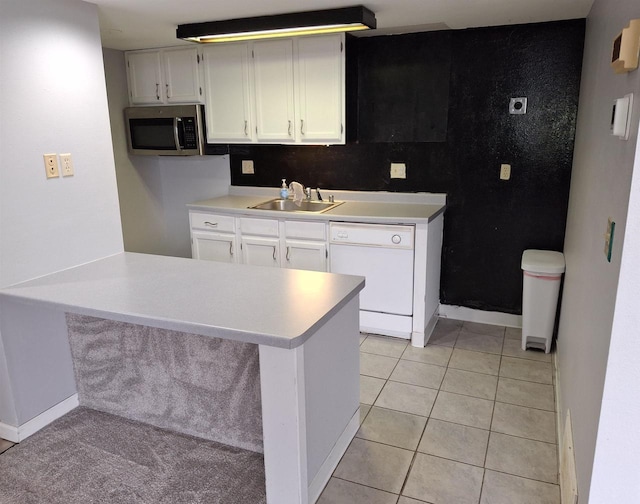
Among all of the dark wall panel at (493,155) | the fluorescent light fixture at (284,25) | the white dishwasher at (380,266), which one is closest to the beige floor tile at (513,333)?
the dark wall panel at (493,155)

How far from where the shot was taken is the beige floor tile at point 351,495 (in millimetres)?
2037

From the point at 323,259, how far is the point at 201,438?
1.58m

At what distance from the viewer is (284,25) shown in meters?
2.96

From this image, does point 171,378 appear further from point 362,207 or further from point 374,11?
point 374,11

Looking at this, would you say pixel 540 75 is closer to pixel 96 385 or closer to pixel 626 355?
pixel 626 355

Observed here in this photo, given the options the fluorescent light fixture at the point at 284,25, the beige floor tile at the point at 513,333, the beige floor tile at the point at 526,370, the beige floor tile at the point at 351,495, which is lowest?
the beige floor tile at the point at 351,495

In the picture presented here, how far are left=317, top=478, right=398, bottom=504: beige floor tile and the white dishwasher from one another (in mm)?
1508

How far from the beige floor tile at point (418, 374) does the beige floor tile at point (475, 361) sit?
139 mm

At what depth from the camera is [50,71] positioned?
231 cm

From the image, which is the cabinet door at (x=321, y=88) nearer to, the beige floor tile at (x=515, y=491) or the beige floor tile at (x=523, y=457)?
the beige floor tile at (x=523, y=457)

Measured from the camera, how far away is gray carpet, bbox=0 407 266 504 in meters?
2.07

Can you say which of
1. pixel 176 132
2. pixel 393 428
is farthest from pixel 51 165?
pixel 393 428

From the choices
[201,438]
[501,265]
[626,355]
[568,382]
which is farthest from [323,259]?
[626,355]

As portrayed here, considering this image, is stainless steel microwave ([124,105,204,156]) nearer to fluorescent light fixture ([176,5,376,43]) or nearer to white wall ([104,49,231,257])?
white wall ([104,49,231,257])
